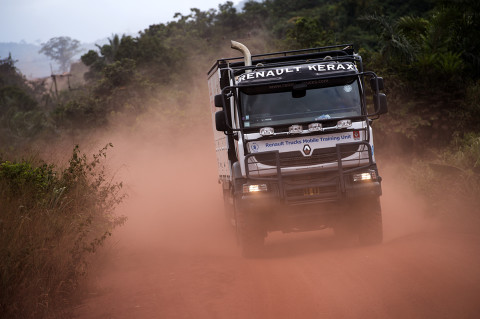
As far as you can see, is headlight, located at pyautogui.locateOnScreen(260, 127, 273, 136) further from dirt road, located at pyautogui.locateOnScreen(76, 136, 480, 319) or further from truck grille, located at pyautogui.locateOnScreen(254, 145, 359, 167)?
dirt road, located at pyautogui.locateOnScreen(76, 136, 480, 319)

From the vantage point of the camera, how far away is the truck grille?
29.4 ft

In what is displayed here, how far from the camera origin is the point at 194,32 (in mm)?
54469

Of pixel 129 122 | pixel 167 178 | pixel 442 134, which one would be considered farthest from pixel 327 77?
pixel 129 122

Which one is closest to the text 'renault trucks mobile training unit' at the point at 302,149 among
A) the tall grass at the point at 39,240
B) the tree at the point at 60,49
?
the tall grass at the point at 39,240

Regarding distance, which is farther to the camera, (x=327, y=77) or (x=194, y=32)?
(x=194, y=32)

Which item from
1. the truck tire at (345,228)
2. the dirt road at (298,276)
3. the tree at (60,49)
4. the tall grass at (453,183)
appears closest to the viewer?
the dirt road at (298,276)

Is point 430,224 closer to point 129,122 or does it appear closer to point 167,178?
point 167,178

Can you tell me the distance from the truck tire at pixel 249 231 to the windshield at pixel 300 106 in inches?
54.9

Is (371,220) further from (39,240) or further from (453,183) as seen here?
(39,240)

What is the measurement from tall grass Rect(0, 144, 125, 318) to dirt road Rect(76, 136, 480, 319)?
45cm

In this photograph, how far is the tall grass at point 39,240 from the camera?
20.7ft

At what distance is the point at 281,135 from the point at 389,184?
7.39 m

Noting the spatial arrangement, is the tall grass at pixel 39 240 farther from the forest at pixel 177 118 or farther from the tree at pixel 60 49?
the tree at pixel 60 49

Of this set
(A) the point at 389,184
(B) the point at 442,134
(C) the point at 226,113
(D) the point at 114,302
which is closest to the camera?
(D) the point at 114,302
